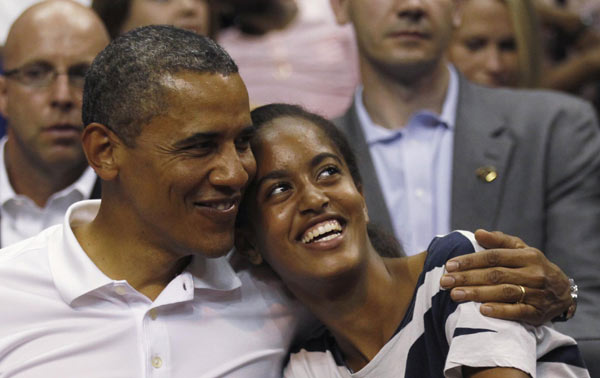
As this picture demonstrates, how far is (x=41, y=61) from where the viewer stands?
271 centimetres

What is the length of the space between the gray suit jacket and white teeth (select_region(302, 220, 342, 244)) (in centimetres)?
64

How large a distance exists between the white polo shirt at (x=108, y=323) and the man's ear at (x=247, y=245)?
10 centimetres

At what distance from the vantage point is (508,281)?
177cm

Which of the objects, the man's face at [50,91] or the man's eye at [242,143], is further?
the man's face at [50,91]

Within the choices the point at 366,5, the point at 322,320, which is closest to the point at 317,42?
the point at 366,5

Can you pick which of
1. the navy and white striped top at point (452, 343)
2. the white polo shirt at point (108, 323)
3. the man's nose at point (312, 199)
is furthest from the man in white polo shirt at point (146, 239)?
the navy and white striped top at point (452, 343)

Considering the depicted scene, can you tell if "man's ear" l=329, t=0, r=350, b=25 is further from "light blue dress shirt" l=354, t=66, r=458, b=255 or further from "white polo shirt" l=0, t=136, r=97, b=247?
"white polo shirt" l=0, t=136, r=97, b=247

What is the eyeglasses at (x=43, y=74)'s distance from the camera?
8.81 feet

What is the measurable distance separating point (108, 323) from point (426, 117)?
134cm

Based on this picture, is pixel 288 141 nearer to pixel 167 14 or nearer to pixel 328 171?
pixel 328 171

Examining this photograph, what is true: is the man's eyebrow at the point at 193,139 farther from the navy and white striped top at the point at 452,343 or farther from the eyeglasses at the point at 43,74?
the eyeglasses at the point at 43,74

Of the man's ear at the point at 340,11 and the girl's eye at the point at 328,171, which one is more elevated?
the girl's eye at the point at 328,171

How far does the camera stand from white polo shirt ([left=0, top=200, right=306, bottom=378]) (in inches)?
69.1

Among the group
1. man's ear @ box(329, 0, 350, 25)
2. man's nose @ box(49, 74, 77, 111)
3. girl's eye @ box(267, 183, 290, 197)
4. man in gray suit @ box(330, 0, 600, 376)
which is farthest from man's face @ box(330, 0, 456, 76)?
girl's eye @ box(267, 183, 290, 197)
